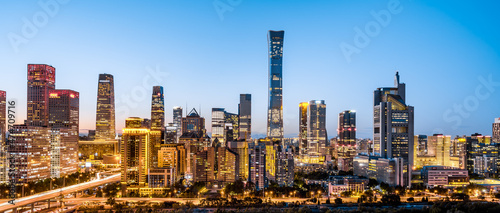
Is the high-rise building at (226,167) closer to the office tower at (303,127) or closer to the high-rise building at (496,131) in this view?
the office tower at (303,127)

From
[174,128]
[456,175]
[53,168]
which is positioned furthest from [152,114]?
[456,175]

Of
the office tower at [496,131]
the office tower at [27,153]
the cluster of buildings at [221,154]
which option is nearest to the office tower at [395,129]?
the cluster of buildings at [221,154]

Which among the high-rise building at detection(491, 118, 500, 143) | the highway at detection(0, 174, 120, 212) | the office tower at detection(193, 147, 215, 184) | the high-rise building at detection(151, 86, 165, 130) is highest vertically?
the high-rise building at detection(151, 86, 165, 130)

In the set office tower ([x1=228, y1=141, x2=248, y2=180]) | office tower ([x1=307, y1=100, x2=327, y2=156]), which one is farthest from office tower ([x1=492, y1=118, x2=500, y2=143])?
office tower ([x1=228, y1=141, x2=248, y2=180])

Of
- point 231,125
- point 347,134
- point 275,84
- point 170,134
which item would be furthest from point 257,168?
point 231,125

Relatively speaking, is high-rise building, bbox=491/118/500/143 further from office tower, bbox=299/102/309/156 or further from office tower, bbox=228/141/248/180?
office tower, bbox=228/141/248/180

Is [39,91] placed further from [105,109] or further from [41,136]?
[105,109]
